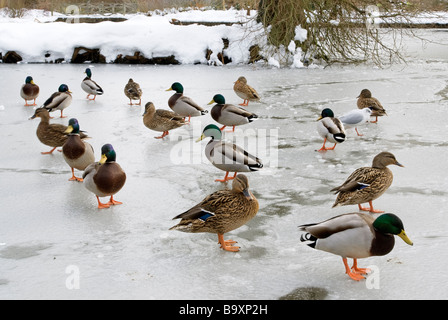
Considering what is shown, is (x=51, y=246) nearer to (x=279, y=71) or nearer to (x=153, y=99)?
(x=153, y=99)

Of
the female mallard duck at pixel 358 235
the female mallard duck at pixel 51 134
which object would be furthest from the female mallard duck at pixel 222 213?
the female mallard duck at pixel 51 134

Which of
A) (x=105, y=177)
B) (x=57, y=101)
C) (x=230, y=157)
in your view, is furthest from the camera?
(x=57, y=101)

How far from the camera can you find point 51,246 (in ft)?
11.5

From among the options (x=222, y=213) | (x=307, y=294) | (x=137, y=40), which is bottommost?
(x=307, y=294)

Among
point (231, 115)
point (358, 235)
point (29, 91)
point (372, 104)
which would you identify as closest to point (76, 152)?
point (231, 115)

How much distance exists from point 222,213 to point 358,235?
890mm

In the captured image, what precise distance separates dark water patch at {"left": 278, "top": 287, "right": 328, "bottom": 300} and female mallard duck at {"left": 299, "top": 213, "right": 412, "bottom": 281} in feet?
0.76

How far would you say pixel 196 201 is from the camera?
432 centimetres

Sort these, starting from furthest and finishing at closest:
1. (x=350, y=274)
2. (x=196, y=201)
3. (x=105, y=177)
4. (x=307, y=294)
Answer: (x=196, y=201) → (x=105, y=177) → (x=350, y=274) → (x=307, y=294)

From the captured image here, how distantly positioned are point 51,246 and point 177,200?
1.16 m

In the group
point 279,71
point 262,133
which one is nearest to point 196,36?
point 279,71

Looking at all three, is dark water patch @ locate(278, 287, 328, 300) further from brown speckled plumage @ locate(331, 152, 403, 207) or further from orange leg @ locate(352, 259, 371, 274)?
brown speckled plumage @ locate(331, 152, 403, 207)

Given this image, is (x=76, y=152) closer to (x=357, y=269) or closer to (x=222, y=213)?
(x=222, y=213)

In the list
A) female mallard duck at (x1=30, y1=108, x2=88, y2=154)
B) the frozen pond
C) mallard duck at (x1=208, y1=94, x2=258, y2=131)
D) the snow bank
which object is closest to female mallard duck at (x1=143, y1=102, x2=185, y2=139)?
the frozen pond
